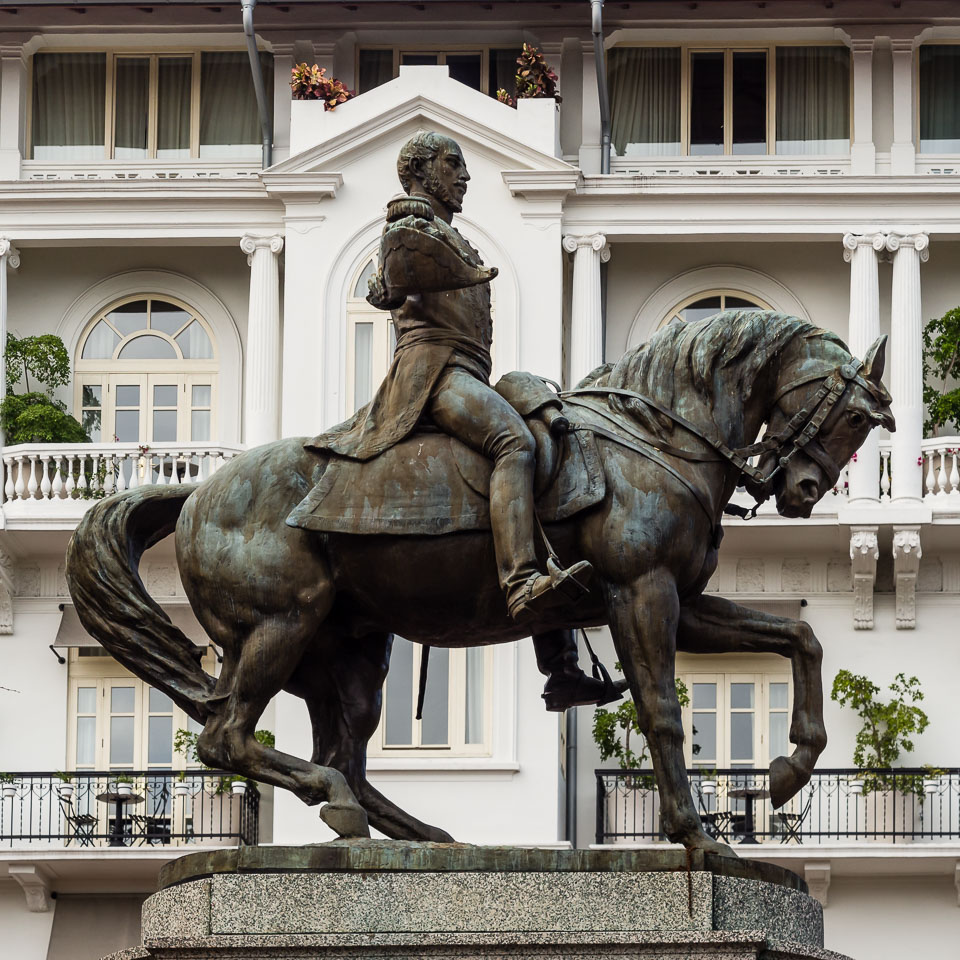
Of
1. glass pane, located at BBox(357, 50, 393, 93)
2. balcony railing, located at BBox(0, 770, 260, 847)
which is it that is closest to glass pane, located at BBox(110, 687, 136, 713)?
balcony railing, located at BBox(0, 770, 260, 847)

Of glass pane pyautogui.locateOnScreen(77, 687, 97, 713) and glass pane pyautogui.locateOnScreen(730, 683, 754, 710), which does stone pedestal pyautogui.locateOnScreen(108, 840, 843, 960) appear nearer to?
glass pane pyautogui.locateOnScreen(730, 683, 754, 710)

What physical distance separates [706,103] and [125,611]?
21.0 metres

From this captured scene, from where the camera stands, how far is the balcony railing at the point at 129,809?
2884cm

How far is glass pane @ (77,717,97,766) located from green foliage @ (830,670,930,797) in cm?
808

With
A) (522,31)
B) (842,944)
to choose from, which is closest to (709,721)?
(842,944)

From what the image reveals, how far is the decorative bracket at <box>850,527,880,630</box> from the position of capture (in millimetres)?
29297

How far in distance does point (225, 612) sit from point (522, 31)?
828 inches

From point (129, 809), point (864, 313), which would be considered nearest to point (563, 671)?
point (129, 809)

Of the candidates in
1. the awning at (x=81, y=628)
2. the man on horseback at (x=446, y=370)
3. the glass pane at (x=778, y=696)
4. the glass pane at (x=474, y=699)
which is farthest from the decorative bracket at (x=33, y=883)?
the man on horseback at (x=446, y=370)

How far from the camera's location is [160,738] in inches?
1196

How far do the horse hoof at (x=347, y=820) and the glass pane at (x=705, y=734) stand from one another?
1994 centimetres

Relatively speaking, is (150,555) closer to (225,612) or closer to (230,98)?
(230,98)

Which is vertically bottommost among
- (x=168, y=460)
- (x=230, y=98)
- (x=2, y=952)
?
(x=2, y=952)

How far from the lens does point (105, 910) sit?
29531 mm
